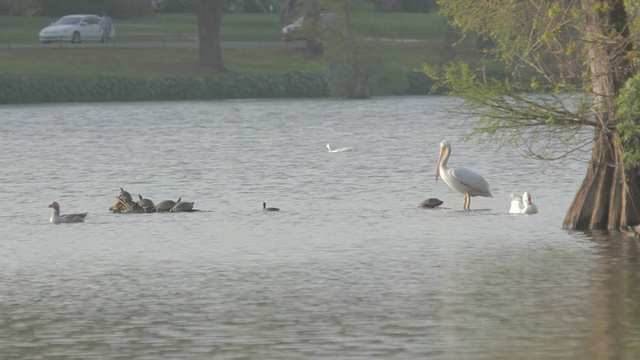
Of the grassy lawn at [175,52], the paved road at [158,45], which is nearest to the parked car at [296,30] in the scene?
the paved road at [158,45]

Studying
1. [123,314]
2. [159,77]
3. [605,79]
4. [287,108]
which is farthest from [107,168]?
[159,77]

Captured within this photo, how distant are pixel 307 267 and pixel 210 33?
71084 millimetres

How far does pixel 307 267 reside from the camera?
22.3 metres

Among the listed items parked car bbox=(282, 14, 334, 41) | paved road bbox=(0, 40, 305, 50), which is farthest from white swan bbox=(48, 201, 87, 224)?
paved road bbox=(0, 40, 305, 50)

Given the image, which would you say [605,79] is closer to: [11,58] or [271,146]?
[271,146]

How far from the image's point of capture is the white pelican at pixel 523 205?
1148 inches

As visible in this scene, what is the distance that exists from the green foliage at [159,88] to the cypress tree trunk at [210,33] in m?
4.07

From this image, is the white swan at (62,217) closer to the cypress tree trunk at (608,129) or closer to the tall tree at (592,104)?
the tall tree at (592,104)

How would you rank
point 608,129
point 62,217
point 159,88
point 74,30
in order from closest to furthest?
point 608,129 → point 62,217 → point 159,88 → point 74,30

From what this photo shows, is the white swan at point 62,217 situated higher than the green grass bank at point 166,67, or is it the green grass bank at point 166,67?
the white swan at point 62,217

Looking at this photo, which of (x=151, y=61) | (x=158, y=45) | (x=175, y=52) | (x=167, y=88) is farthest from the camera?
(x=158, y=45)

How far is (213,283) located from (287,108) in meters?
57.9

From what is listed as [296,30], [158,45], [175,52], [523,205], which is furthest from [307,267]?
[158,45]

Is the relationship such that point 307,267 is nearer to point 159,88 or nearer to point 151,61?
point 159,88
